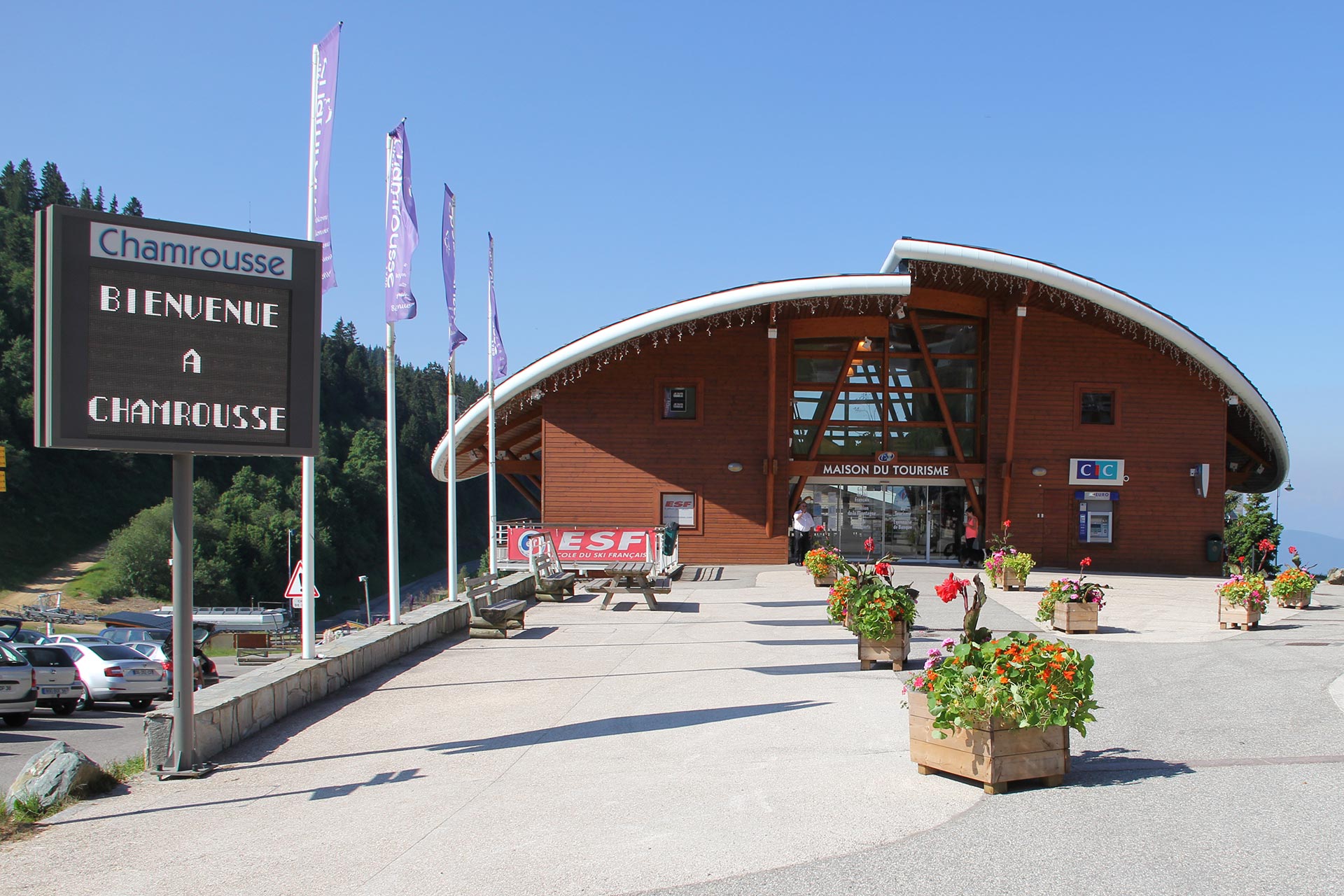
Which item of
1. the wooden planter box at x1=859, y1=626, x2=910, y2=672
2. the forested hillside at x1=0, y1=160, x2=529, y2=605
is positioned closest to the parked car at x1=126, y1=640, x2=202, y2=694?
the wooden planter box at x1=859, y1=626, x2=910, y2=672

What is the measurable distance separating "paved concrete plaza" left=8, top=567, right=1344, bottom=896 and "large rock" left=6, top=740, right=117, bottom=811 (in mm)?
243

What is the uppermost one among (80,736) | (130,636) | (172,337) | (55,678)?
(172,337)

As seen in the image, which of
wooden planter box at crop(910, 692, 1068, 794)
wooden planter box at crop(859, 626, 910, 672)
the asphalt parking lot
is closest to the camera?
wooden planter box at crop(910, 692, 1068, 794)

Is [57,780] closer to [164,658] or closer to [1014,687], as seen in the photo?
[1014,687]

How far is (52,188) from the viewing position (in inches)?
4820

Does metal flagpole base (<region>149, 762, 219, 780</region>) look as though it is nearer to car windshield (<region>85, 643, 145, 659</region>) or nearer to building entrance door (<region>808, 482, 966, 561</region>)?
car windshield (<region>85, 643, 145, 659</region>)

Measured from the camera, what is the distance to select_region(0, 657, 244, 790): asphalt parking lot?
43.3 ft

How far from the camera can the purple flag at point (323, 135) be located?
34.1ft

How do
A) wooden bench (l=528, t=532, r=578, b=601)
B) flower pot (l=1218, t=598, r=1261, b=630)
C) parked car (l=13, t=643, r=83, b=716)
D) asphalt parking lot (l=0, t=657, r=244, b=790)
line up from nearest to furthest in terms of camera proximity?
asphalt parking lot (l=0, t=657, r=244, b=790) < flower pot (l=1218, t=598, r=1261, b=630) < parked car (l=13, t=643, r=83, b=716) < wooden bench (l=528, t=532, r=578, b=601)

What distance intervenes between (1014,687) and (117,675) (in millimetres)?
20448

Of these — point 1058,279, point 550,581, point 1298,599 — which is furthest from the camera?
point 1058,279

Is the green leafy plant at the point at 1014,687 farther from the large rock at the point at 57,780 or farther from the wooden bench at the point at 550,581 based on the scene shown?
the wooden bench at the point at 550,581

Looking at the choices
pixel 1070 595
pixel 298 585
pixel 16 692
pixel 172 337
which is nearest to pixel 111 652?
pixel 16 692

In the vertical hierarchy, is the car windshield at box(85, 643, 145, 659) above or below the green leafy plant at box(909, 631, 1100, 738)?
below
